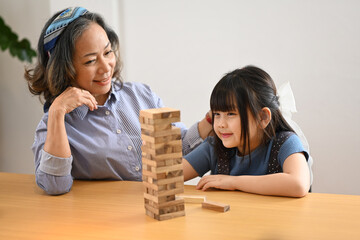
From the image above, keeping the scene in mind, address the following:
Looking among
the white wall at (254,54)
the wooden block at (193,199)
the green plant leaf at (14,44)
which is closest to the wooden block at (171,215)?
the wooden block at (193,199)

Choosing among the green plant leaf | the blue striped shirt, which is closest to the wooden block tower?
the blue striped shirt

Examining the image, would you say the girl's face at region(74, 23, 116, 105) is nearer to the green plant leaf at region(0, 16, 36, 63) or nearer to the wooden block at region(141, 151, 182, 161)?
the wooden block at region(141, 151, 182, 161)

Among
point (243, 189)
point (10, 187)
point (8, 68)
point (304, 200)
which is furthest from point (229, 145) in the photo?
point (8, 68)

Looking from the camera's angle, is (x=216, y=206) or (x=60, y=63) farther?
(x=60, y=63)

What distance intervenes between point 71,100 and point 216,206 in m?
0.72

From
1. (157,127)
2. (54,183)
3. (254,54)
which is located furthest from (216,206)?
(254,54)

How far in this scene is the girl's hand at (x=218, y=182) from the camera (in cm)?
184

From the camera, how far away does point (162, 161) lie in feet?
5.00

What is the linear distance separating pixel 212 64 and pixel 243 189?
181 cm

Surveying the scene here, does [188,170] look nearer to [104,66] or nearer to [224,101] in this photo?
[224,101]

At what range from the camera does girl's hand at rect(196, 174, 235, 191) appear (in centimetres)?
184

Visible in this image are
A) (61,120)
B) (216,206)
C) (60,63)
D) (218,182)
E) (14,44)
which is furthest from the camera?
(14,44)

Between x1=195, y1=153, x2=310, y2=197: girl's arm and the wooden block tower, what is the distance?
0.30 m

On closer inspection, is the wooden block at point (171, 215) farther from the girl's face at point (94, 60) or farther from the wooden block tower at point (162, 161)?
the girl's face at point (94, 60)
